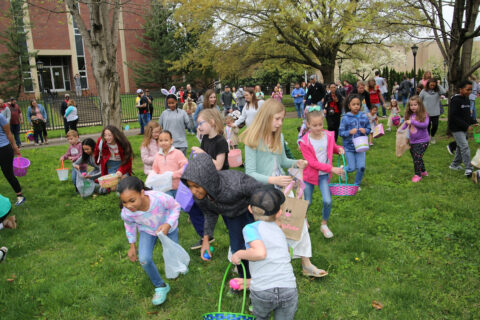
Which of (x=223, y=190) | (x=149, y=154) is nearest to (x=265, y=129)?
(x=223, y=190)

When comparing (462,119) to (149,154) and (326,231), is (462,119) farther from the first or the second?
(149,154)

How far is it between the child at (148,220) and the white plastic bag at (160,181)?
42.7 inches

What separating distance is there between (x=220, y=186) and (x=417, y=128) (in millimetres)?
5325

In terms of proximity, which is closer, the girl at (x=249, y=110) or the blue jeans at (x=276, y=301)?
the blue jeans at (x=276, y=301)

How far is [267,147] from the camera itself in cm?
372

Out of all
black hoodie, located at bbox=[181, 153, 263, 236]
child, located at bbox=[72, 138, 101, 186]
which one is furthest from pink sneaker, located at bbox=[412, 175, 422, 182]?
child, located at bbox=[72, 138, 101, 186]

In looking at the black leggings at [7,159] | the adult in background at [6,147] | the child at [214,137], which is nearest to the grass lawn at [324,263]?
the black leggings at [7,159]

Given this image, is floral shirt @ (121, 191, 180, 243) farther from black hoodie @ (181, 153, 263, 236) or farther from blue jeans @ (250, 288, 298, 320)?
blue jeans @ (250, 288, 298, 320)

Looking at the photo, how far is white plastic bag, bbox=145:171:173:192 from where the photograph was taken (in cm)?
474

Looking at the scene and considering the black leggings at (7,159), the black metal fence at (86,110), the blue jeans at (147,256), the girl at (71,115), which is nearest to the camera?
the blue jeans at (147,256)

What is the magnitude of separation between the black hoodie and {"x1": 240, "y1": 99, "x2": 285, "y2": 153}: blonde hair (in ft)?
2.15

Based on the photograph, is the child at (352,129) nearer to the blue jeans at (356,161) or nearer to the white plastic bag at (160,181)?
the blue jeans at (356,161)

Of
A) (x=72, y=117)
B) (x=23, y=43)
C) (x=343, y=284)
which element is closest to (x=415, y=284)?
(x=343, y=284)

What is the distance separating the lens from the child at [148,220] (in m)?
3.38
